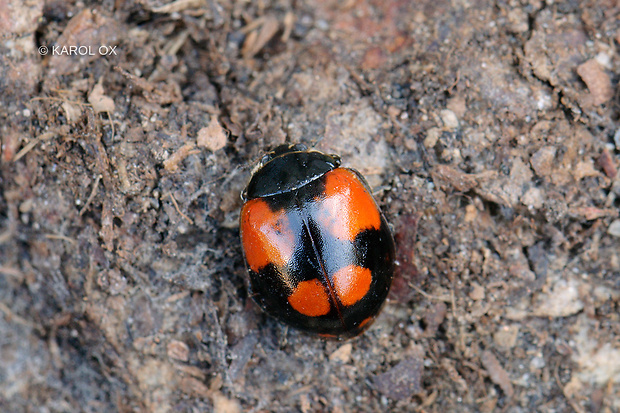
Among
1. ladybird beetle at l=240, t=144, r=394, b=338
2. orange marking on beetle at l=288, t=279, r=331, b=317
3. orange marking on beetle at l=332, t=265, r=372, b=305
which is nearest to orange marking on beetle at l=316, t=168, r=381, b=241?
ladybird beetle at l=240, t=144, r=394, b=338

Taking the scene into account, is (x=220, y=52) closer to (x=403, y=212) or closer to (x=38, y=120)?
(x=38, y=120)

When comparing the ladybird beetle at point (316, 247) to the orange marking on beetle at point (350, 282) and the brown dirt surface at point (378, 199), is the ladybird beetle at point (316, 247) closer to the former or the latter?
the orange marking on beetle at point (350, 282)

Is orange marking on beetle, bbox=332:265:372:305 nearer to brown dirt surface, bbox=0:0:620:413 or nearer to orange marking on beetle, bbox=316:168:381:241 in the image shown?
orange marking on beetle, bbox=316:168:381:241

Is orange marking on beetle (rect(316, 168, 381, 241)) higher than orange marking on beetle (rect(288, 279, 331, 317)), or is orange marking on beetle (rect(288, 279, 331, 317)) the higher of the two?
orange marking on beetle (rect(316, 168, 381, 241))

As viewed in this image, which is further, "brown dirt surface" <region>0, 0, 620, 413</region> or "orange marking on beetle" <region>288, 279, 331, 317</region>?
"brown dirt surface" <region>0, 0, 620, 413</region>

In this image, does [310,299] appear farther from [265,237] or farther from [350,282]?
[265,237]

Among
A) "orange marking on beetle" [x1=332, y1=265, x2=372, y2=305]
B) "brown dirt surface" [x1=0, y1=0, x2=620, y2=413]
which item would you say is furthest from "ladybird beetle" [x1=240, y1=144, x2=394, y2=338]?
"brown dirt surface" [x1=0, y1=0, x2=620, y2=413]

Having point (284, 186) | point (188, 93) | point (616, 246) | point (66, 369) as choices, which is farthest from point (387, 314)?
point (66, 369)
